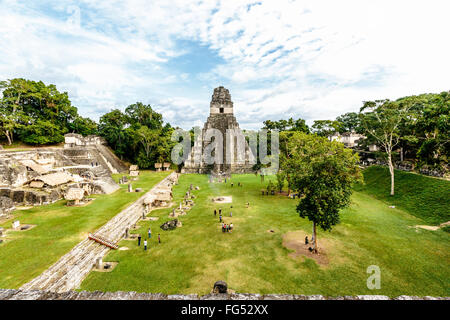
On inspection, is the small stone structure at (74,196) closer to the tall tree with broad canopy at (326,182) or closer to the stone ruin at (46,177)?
the stone ruin at (46,177)

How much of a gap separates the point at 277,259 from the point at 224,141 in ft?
113

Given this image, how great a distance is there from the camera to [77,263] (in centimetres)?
1155

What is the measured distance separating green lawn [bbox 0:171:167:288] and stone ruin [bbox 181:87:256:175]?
24228mm

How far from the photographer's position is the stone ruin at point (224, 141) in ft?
145

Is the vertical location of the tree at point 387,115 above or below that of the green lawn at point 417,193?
above

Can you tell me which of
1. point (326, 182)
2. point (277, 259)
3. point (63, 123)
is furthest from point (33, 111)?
point (326, 182)

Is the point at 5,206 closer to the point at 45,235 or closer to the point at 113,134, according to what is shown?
the point at 45,235

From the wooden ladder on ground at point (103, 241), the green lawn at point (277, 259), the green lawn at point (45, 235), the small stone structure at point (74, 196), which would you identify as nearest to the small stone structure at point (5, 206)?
the green lawn at point (45, 235)

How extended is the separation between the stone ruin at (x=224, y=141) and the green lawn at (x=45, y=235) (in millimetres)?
24228

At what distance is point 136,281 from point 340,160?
44.0ft

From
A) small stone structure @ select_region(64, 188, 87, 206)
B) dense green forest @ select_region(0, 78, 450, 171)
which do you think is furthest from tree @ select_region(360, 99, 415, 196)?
small stone structure @ select_region(64, 188, 87, 206)

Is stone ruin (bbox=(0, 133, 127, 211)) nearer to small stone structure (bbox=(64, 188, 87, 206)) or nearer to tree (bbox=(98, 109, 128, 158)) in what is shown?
small stone structure (bbox=(64, 188, 87, 206))

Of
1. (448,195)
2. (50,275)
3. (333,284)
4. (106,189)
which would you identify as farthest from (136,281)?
(448,195)
